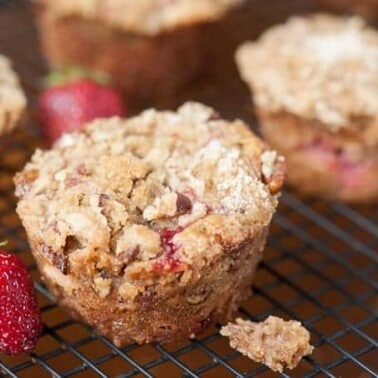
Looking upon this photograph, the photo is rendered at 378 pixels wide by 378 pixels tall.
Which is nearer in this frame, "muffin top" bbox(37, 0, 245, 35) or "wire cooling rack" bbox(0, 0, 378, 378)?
"wire cooling rack" bbox(0, 0, 378, 378)

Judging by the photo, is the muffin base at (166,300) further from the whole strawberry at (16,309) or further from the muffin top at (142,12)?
the muffin top at (142,12)

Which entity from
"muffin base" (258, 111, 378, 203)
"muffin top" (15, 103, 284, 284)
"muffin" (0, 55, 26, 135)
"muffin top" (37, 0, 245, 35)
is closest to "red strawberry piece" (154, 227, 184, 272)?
"muffin top" (15, 103, 284, 284)

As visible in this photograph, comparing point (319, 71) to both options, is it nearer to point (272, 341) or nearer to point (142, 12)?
point (142, 12)

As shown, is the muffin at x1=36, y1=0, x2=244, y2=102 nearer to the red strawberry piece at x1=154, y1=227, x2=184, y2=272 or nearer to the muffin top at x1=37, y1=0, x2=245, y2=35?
the muffin top at x1=37, y1=0, x2=245, y2=35

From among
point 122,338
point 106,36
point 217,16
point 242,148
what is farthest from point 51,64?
point 122,338

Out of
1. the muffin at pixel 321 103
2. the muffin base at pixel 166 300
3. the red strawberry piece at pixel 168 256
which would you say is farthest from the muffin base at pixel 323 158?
the red strawberry piece at pixel 168 256

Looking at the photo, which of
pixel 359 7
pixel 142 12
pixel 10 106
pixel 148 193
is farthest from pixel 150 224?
pixel 359 7

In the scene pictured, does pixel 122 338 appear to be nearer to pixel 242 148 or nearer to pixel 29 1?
pixel 242 148
